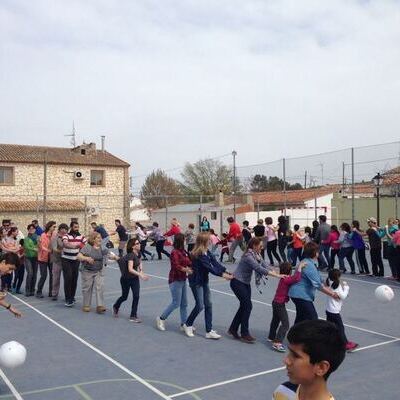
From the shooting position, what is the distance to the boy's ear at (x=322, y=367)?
2.10m

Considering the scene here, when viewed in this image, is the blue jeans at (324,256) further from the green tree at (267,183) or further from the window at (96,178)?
the window at (96,178)

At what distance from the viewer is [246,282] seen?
8.30 meters

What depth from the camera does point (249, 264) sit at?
8.27 meters

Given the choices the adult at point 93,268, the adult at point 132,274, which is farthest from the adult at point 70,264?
the adult at point 132,274

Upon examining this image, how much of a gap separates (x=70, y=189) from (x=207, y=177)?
844 inches

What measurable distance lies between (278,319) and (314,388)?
5.97 meters

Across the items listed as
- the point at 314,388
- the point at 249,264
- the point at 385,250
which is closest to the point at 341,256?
the point at 385,250

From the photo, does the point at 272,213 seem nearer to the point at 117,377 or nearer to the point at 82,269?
the point at 82,269

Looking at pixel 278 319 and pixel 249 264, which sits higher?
pixel 249 264

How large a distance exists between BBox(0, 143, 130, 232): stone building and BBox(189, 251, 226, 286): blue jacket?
25.8 metres

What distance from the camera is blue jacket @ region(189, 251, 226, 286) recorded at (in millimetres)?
8438

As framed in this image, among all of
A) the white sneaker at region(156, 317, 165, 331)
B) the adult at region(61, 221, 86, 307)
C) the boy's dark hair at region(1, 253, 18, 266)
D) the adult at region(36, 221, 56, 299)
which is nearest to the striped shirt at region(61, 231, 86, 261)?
the adult at region(61, 221, 86, 307)

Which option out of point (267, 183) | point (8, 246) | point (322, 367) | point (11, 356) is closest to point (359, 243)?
point (8, 246)

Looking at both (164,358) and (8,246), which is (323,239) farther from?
(164,358)
